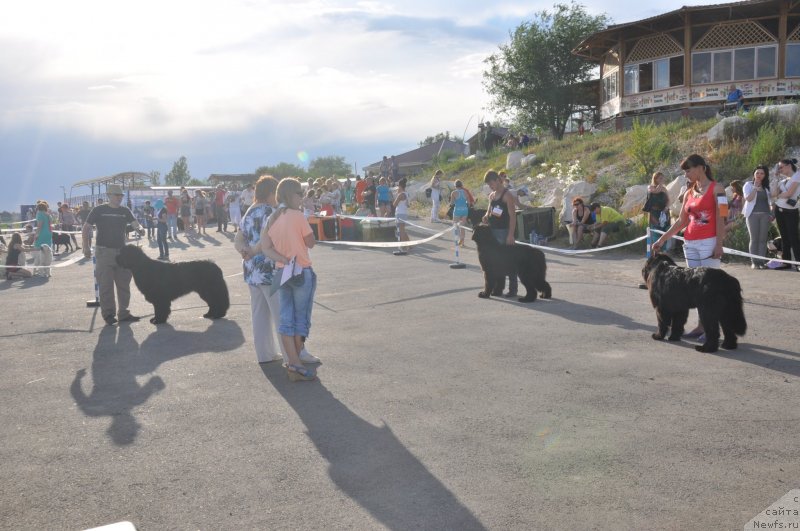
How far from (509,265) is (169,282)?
16.3 feet

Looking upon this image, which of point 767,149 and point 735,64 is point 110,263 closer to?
point 767,149

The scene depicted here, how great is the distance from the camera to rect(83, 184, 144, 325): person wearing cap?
9750 mm

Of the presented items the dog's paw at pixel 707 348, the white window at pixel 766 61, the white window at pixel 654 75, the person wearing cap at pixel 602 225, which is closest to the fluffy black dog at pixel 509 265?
the dog's paw at pixel 707 348

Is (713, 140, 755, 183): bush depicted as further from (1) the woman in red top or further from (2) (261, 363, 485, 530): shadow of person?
(2) (261, 363, 485, 530): shadow of person

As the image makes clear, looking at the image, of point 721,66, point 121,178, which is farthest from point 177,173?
point 721,66

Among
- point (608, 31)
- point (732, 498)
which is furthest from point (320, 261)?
point (608, 31)

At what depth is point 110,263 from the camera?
9.80 meters

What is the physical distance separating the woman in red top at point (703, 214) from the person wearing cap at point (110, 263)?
7.61m

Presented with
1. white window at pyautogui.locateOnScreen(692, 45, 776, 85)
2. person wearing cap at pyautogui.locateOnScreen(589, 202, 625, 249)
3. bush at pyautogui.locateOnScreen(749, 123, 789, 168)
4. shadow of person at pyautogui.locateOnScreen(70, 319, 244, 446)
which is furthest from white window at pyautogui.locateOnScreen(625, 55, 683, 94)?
shadow of person at pyautogui.locateOnScreen(70, 319, 244, 446)

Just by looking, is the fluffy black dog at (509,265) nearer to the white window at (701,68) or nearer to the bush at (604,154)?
the bush at (604,154)

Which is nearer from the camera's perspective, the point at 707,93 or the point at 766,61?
the point at 766,61

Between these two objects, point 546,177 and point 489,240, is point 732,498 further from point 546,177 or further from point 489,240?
point 546,177

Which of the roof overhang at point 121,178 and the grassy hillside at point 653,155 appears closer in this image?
the grassy hillside at point 653,155

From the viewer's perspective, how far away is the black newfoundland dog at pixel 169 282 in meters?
9.50
